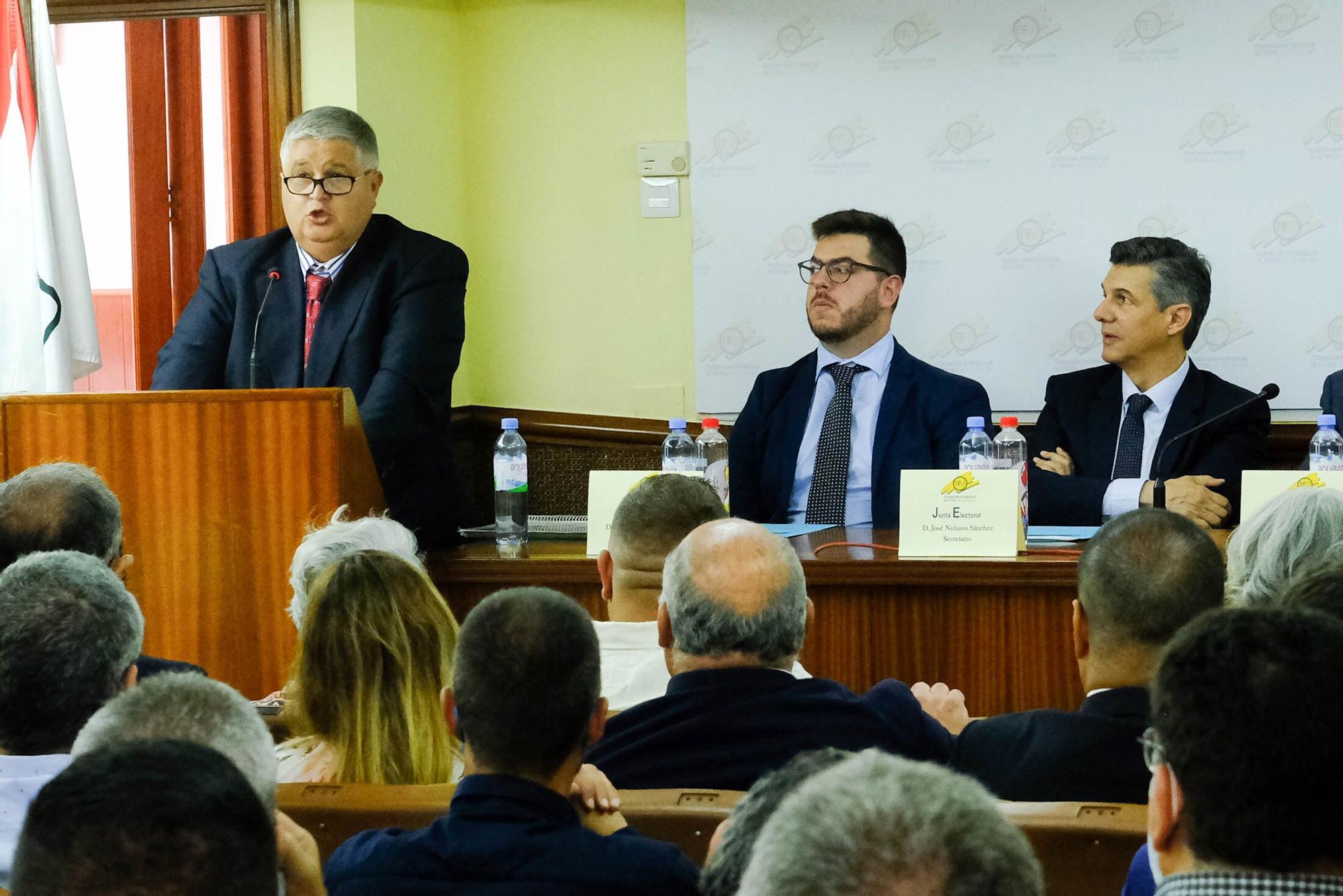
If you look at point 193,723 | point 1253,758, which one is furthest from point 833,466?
point 1253,758

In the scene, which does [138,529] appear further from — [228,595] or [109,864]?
[109,864]

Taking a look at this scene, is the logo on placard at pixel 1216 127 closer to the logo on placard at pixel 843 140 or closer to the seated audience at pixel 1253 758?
the logo on placard at pixel 843 140

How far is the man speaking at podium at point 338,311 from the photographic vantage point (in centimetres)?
353

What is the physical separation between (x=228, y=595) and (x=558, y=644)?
1896 mm

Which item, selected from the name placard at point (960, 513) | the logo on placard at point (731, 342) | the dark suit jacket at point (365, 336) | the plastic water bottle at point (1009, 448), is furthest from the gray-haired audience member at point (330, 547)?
the logo on placard at point (731, 342)

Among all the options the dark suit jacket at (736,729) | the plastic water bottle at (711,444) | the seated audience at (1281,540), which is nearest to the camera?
the dark suit jacket at (736,729)

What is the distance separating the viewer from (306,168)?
3.57 m

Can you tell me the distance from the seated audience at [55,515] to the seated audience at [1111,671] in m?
1.32

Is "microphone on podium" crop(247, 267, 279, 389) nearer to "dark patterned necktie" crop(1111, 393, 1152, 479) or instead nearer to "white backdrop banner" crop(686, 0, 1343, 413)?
"white backdrop banner" crop(686, 0, 1343, 413)

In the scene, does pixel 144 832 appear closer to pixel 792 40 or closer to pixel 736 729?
pixel 736 729

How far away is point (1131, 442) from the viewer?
4004 millimetres

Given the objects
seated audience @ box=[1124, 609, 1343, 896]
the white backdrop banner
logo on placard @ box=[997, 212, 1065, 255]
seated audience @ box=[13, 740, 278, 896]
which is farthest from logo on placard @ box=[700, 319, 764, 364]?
seated audience @ box=[13, 740, 278, 896]

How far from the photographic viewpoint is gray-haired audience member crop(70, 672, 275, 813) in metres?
1.22

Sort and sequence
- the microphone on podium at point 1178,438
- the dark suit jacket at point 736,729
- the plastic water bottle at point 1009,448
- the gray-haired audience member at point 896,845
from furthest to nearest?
the plastic water bottle at point 1009,448 → the microphone on podium at point 1178,438 → the dark suit jacket at point 736,729 → the gray-haired audience member at point 896,845
